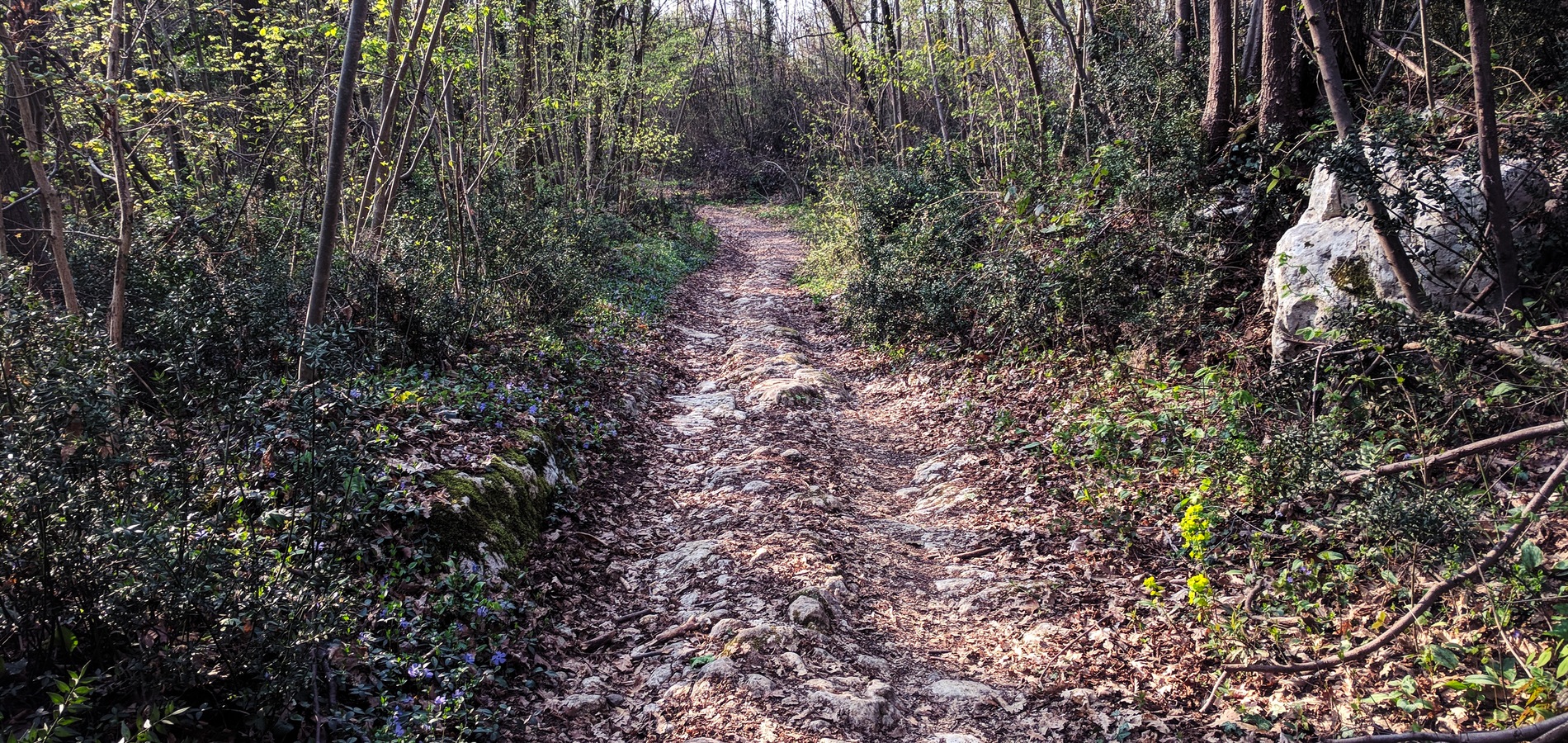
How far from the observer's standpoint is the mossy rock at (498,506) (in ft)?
13.8

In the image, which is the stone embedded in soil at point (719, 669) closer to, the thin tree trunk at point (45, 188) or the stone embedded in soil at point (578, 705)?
the stone embedded in soil at point (578, 705)

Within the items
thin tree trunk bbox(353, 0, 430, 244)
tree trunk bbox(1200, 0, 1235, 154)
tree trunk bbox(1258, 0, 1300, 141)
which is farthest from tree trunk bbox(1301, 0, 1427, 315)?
thin tree trunk bbox(353, 0, 430, 244)

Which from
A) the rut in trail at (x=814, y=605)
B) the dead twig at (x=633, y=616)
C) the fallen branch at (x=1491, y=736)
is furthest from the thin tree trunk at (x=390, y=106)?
the fallen branch at (x=1491, y=736)

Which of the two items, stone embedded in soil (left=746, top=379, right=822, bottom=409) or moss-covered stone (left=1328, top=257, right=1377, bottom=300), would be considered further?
stone embedded in soil (left=746, top=379, right=822, bottom=409)

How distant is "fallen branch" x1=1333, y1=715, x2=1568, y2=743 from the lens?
2.54 metres

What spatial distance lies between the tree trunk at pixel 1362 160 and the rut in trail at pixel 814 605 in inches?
94.8

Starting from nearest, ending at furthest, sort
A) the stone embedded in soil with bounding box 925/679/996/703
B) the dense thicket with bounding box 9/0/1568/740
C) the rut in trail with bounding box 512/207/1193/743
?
the dense thicket with bounding box 9/0/1568/740, the rut in trail with bounding box 512/207/1193/743, the stone embedded in soil with bounding box 925/679/996/703

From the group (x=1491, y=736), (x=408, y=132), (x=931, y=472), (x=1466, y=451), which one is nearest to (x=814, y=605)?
(x=931, y=472)

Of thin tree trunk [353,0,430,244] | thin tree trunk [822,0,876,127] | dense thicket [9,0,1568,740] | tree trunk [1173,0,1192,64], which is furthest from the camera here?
thin tree trunk [822,0,876,127]

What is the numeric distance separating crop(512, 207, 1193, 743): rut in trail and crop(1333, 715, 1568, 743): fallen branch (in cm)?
76

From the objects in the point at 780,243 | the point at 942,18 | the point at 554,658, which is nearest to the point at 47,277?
the point at 554,658

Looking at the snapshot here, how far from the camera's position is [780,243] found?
22.2 metres

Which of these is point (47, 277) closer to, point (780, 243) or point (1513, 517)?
point (1513, 517)

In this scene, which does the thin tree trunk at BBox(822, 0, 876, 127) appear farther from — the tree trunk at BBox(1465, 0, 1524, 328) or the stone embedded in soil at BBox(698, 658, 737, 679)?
the stone embedded in soil at BBox(698, 658, 737, 679)
